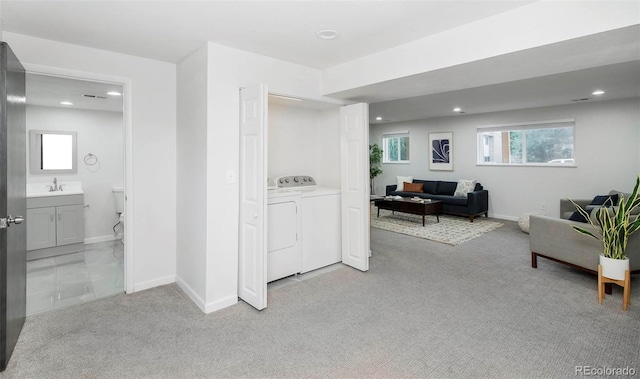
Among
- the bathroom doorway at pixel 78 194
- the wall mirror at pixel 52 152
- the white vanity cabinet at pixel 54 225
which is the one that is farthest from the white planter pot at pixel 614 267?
the wall mirror at pixel 52 152

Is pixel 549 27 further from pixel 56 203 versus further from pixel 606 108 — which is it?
pixel 56 203

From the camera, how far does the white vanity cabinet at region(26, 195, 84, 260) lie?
430cm

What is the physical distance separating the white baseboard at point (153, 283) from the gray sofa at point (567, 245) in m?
4.16

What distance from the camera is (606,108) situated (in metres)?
5.71

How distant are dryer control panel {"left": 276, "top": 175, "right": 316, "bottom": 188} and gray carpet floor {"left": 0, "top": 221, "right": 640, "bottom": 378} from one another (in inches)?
47.8

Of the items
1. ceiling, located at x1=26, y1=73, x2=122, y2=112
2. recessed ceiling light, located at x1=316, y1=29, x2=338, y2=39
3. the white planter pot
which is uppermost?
recessed ceiling light, located at x1=316, y1=29, x2=338, y2=39

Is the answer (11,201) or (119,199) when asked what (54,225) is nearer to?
(119,199)

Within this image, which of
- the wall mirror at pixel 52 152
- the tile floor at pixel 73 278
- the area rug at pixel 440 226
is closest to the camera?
the tile floor at pixel 73 278

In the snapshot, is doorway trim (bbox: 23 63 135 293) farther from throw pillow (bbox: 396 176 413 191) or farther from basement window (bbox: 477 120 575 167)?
basement window (bbox: 477 120 575 167)

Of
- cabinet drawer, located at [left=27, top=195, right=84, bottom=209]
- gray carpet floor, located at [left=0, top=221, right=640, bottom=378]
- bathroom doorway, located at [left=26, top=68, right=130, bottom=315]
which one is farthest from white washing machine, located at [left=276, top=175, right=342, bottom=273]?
cabinet drawer, located at [left=27, top=195, right=84, bottom=209]

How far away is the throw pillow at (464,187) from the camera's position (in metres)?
7.18

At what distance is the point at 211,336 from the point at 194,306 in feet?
1.96

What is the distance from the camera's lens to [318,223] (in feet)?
12.6

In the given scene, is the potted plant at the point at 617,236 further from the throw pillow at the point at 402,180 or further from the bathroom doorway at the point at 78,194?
the throw pillow at the point at 402,180
